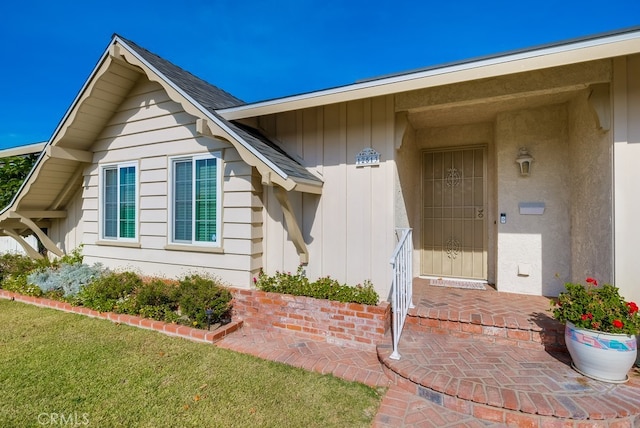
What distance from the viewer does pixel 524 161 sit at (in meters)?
4.84

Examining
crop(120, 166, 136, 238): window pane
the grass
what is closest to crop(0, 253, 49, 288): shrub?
crop(120, 166, 136, 238): window pane

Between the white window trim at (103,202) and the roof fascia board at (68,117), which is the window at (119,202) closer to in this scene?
the white window trim at (103,202)

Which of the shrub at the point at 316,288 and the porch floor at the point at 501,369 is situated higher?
the shrub at the point at 316,288

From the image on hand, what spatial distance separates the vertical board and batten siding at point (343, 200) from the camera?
4402 mm

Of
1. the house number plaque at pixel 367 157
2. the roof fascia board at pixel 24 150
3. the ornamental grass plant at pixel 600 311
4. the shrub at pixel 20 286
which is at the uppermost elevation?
the roof fascia board at pixel 24 150

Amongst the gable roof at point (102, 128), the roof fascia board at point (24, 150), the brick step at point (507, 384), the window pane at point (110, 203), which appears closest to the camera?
the brick step at point (507, 384)

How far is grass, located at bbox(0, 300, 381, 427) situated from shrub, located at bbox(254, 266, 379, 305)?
1114mm

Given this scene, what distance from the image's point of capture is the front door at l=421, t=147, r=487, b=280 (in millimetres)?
5758

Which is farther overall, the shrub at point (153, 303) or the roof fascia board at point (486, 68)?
the shrub at point (153, 303)

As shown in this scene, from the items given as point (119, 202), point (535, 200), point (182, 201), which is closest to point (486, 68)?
point (535, 200)

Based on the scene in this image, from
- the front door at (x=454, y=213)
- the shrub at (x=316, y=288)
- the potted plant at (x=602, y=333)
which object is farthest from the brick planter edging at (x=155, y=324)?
the potted plant at (x=602, y=333)

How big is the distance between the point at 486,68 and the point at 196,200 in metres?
4.70

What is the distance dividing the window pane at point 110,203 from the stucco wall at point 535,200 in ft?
24.5

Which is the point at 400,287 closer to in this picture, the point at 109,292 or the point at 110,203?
the point at 109,292
